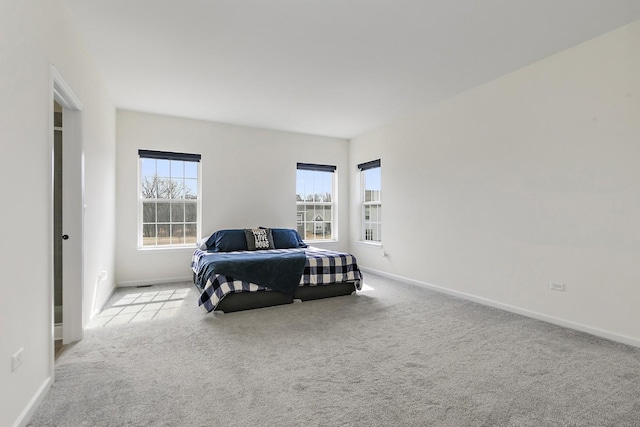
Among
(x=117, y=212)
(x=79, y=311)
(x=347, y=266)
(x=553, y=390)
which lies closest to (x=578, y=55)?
(x=553, y=390)

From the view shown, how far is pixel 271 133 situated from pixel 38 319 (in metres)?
4.63

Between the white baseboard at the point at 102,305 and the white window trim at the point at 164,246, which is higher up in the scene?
the white window trim at the point at 164,246

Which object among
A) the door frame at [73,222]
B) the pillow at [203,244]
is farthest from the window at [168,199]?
the door frame at [73,222]

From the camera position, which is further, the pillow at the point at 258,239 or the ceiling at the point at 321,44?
the pillow at the point at 258,239

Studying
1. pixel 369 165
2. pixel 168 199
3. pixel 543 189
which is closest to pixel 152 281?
pixel 168 199

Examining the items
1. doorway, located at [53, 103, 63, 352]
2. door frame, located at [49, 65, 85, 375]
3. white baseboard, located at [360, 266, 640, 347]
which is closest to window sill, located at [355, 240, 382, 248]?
white baseboard, located at [360, 266, 640, 347]

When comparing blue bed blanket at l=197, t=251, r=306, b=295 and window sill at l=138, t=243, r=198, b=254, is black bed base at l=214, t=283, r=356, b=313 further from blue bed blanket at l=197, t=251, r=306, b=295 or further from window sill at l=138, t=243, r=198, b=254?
window sill at l=138, t=243, r=198, b=254

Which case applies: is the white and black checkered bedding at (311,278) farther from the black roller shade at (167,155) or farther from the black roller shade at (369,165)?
the black roller shade at (369,165)

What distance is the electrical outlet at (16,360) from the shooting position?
1.61 metres

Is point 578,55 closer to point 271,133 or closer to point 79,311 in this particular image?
point 271,133

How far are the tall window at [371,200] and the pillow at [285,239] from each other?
4.72ft

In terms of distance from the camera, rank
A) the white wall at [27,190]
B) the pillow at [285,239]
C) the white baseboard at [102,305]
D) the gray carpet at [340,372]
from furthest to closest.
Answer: the pillow at [285,239] < the white baseboard at [102,305] < the gray carpet at [340,372] < the white wall at [27,190]

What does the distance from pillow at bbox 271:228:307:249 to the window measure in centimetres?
130

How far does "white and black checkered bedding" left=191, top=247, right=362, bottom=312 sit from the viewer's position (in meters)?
3.57
